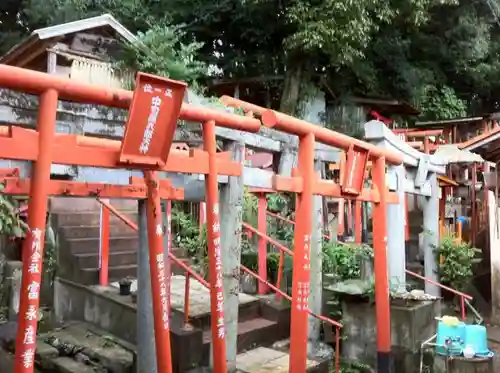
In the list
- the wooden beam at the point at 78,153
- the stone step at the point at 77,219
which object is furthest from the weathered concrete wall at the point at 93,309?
the wooden beam at the point at 78,153

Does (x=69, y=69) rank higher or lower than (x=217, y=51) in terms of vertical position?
lower

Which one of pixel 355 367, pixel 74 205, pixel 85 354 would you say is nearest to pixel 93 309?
pixel 85 354

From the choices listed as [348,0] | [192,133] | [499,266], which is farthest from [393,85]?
[192,133]

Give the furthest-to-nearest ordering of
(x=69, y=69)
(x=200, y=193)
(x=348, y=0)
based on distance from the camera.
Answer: (x=348, y=0)
(x=69, y=69)
(x=200, y=193)

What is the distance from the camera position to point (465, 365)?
20.4 ft

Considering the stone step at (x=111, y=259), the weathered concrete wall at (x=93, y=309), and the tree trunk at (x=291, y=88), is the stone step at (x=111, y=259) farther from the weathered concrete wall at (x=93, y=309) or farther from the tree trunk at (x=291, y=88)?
the tree trunk at (x=291, y=88)

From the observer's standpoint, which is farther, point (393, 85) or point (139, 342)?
point (393, 85)

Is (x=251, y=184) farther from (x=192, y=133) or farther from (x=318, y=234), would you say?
(x=318, y=234)

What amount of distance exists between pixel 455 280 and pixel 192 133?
698 cm

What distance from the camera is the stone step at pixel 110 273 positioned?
7641mm

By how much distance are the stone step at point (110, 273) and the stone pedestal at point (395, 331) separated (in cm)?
341

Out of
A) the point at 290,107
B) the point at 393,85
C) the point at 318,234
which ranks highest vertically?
the point at 393,85

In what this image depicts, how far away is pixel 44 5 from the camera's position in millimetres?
16844

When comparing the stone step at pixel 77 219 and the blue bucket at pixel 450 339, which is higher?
the stone step at pixel 77 219
